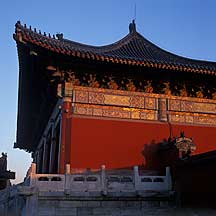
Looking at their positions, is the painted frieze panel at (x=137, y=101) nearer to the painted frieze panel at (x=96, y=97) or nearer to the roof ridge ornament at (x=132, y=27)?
the painted frieze panel at (x=96, y=97)

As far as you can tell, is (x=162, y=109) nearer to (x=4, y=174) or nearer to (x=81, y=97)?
(x=81, y=97)

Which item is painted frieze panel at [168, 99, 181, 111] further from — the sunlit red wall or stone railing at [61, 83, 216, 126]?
the sunlit red wall

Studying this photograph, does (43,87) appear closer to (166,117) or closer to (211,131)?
(166,117)

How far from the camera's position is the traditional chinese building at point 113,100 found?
33.8ft

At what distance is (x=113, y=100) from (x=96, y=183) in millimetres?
3235

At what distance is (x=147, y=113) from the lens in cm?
1145

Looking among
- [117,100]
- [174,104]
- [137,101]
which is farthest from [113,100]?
[174,104]

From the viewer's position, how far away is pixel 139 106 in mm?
11398

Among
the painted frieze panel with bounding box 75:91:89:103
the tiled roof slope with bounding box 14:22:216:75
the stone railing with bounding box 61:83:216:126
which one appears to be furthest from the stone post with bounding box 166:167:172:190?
the painted frieze panel with bounding box 75:91:89:103

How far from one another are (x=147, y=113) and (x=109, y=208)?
3800mm

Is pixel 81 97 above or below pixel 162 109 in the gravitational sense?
above

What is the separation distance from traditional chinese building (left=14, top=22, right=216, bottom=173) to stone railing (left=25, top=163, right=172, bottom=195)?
1211 millimetres

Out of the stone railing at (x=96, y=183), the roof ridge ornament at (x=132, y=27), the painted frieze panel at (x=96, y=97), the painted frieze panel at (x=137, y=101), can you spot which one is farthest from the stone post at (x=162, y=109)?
the roof ridge ornament at (x=132, y=27)

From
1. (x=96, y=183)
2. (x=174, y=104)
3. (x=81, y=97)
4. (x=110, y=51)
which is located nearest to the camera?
(x=96, y=183)
